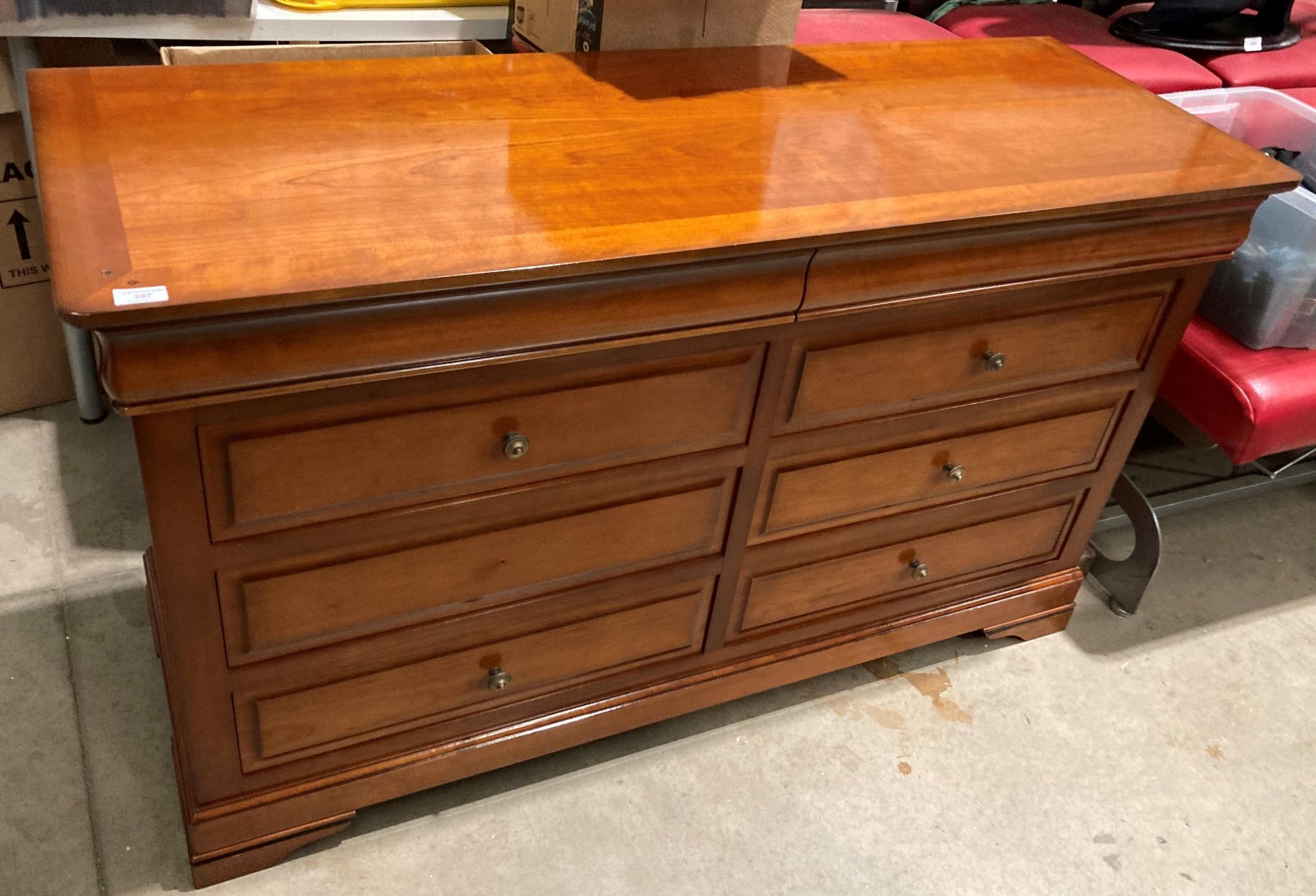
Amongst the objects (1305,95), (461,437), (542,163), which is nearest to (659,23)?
(542,163)

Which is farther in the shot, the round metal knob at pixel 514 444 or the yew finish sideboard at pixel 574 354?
the round metal knob at pixel 514 444

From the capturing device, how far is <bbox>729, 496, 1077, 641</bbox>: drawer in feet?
5.20

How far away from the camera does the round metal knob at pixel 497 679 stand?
1427 millimetres

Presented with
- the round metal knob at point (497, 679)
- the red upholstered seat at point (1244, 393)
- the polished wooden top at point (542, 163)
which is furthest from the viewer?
the red upholstered seat at point (1244, 393)

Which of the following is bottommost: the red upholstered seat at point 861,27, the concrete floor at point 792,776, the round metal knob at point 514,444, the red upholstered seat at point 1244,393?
the concrete floor at point 792,776

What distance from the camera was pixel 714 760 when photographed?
166cm

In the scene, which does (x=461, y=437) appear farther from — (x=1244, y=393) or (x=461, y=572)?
(x=1244, y=393)

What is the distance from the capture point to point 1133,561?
1.98 m

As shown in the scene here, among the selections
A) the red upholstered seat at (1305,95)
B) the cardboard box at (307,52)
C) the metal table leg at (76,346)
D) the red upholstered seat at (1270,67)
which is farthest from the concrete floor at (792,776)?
the red upholstered seat at (1270,67)

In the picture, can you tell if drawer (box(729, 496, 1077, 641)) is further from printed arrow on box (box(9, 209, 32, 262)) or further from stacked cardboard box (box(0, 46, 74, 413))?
printed arrow on box (box(9, 209, 32, 262))

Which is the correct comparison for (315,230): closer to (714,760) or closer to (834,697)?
(714,760)

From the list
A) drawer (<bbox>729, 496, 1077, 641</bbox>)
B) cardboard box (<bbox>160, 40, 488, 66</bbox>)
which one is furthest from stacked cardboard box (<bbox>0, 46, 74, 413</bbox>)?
drawer (<bbox>729, 496, 1077, 641</bbox>)

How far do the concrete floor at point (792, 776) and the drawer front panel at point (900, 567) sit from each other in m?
0.19

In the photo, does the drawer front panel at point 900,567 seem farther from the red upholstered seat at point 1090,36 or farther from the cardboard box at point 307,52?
the red upholstered seat at point 1090,36
